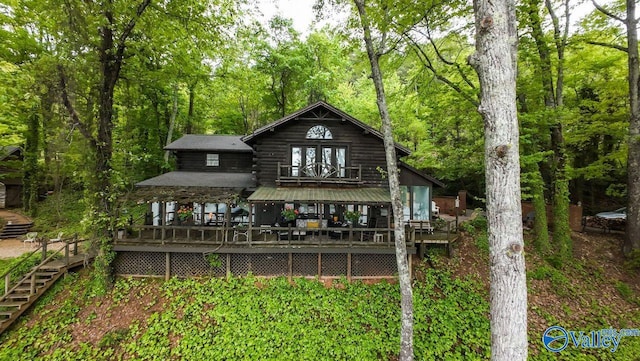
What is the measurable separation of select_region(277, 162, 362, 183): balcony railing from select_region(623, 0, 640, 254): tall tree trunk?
11.3 metres

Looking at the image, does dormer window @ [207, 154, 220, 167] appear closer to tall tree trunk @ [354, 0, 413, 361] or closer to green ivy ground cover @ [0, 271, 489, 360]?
green ivy ground cover @ [0, 271, 489, 360]

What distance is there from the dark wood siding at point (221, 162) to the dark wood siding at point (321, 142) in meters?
3.51

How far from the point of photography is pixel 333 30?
897 cm

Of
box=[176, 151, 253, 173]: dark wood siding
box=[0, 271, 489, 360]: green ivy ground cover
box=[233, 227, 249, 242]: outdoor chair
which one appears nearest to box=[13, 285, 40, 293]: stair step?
box=[0, 271, 489, 360]: green ivy ground cover

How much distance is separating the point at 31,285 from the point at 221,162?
9.20m

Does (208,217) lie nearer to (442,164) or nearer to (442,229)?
(442,229)

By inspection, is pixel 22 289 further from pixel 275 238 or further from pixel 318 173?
pixel 318 173

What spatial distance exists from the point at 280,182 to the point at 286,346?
6596 millimetres

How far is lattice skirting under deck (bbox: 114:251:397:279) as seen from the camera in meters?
9.81

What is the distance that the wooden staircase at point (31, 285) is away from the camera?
822 cm

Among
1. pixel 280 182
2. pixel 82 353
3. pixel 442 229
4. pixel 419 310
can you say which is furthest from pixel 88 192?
pixel 442 229

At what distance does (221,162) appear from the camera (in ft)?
51.0

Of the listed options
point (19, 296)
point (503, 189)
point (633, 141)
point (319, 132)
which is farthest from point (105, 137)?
point (633, 141)

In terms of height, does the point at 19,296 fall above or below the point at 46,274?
below
